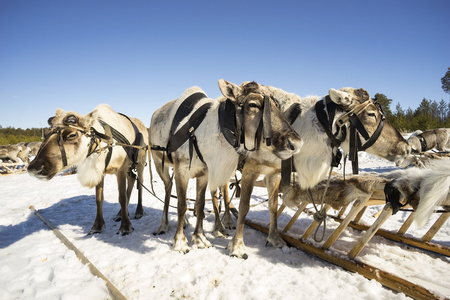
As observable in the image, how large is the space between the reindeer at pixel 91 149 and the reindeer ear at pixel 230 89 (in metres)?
2.07

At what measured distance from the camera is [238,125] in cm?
302

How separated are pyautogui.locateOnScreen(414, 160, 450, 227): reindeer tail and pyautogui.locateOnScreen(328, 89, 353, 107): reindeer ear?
1.20 meters

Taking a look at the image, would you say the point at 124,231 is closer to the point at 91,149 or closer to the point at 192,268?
the point at 91,149

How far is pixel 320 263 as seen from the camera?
3.08 meters

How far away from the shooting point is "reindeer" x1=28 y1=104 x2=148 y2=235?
138 inches

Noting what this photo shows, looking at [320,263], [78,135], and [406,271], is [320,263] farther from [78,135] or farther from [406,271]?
[78,135]

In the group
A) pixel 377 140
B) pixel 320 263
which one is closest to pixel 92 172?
pixel 320 263

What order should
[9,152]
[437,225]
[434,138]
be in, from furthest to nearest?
[9,152] → [434,138] → [437,225]

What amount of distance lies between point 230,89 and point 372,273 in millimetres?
2716

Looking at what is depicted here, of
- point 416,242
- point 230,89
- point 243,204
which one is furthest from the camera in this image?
point 243,204

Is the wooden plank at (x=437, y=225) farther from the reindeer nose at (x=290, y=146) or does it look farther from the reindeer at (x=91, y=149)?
the reindeer at (x=91, y=149)

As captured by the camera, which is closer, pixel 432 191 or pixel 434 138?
pixel 432 191

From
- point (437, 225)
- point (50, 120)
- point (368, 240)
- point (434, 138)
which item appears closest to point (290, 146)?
point (368, 240)

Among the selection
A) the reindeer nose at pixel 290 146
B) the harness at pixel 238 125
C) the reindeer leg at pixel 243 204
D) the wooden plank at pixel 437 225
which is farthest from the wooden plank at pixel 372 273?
the harness at pixel 238 125
